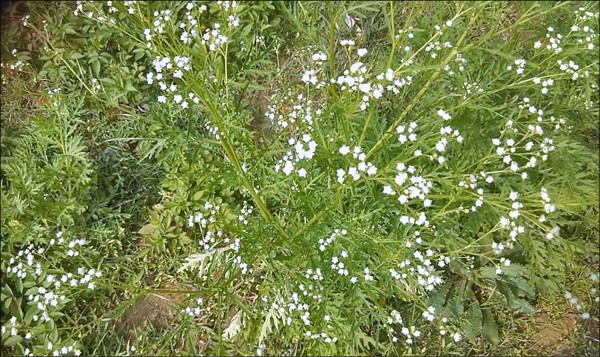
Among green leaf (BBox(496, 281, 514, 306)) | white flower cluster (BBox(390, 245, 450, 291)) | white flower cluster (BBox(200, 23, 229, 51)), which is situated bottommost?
white flower cluster (BBox(390, 245, 450, 291))

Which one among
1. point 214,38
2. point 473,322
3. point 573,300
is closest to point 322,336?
point 473,322

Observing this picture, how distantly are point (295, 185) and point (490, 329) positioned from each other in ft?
4.59

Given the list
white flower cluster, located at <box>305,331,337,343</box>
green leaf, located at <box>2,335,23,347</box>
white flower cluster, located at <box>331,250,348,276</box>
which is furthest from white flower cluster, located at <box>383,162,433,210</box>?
green leaf, located at <box>2,335,23,347</box>

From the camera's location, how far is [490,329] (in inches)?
130

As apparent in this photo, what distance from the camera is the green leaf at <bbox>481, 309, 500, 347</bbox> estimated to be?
3.30m

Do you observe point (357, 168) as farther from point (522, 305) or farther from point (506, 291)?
point (522, 305)

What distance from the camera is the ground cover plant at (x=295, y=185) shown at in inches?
107

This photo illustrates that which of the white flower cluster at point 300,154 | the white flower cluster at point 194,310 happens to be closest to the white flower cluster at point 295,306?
the white flower cluster at point 194,310

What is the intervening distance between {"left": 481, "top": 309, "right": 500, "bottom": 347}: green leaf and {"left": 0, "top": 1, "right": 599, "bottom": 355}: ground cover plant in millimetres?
17

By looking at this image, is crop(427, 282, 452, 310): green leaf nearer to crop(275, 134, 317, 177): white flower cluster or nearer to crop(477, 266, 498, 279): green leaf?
crop(477, 266, 498, 279): green leaf

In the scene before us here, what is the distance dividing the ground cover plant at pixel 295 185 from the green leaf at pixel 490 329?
17 millimetres

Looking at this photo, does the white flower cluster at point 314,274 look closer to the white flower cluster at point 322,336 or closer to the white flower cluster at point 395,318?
the white flower cluster at point 322,336

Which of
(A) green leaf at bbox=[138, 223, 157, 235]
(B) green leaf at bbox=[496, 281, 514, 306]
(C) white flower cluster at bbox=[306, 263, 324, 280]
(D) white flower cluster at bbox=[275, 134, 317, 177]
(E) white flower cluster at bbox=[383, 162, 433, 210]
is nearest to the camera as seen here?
(E) white flower cluster at bbox=[383, 162, 433, 210]

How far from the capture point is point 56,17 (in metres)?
3.95
